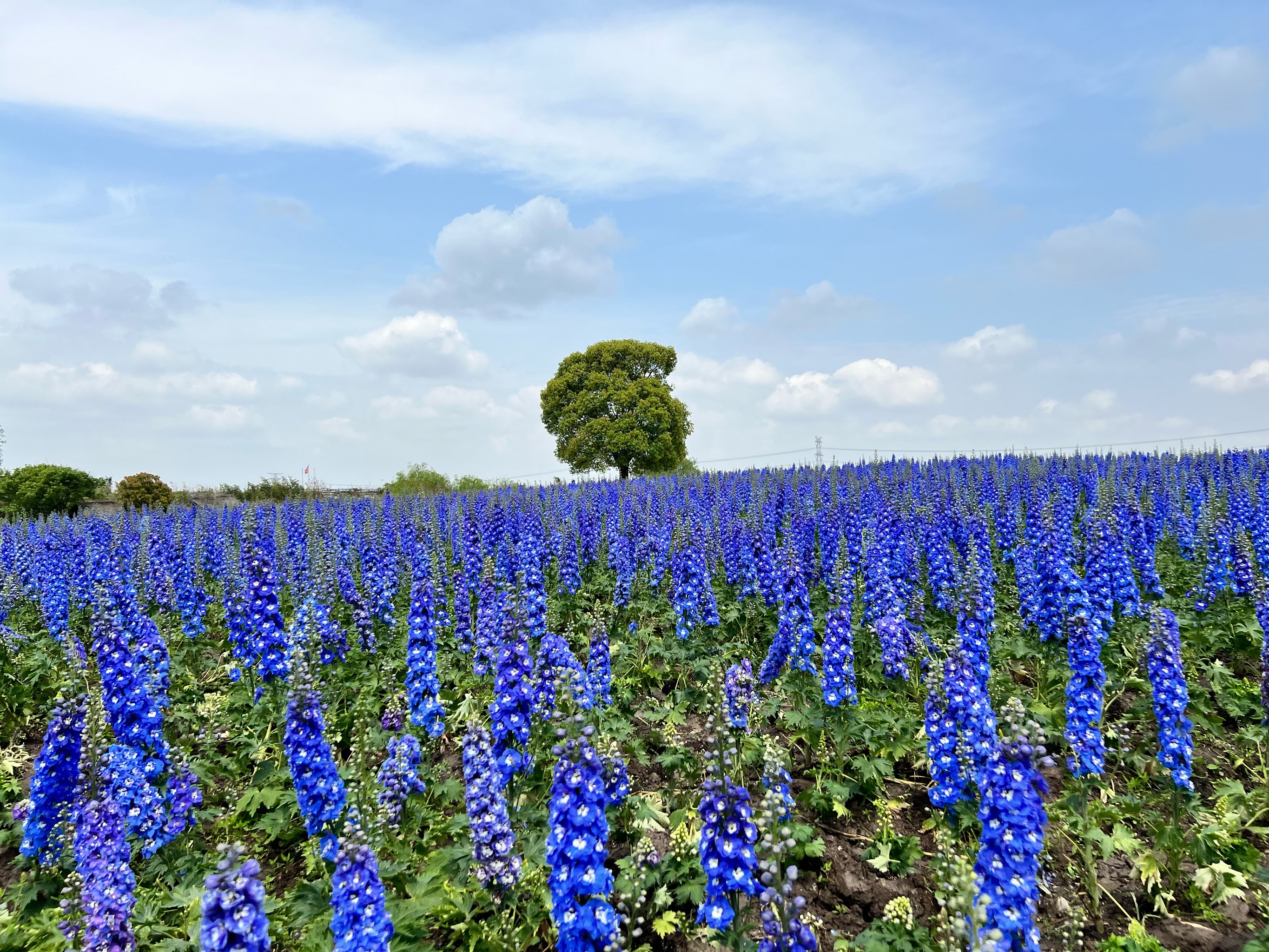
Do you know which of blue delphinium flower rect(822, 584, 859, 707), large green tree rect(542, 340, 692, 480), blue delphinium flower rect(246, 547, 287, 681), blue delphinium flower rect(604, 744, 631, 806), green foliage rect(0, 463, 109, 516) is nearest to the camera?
blue delphinium flower rect(604, 744, 631, 806)

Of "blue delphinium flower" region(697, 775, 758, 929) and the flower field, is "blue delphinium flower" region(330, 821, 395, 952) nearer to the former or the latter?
the flower field

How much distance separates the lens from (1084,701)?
201 inches

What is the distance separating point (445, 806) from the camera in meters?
6.04

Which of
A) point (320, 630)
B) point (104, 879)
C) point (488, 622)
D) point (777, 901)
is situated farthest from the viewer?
point (320, 630)

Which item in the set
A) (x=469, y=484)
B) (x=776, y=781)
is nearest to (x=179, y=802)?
(x=776, y=781)

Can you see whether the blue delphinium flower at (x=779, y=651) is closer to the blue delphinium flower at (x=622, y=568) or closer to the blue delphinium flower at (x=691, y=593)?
the blue delphinium flower at (x=691, y=593)

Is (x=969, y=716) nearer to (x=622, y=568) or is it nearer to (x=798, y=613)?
(x=798, y=613)

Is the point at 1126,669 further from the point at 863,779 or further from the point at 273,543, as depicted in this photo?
the point at 273,543

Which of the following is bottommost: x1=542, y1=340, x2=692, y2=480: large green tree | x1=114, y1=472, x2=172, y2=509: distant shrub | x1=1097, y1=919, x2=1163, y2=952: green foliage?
x1=1097, y1=919, x2=1163, y2=952: green foliage

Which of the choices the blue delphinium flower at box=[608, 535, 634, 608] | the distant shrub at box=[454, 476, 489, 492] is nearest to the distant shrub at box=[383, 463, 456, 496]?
the distant shrub at box=[454, 476, 489, 492]

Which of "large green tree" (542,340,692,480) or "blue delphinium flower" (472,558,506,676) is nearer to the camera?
"blue delphinium flower" (472,558,506,676)

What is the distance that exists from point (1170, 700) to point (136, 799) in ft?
23.7

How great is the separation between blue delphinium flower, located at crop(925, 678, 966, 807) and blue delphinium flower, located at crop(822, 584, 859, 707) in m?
0.90

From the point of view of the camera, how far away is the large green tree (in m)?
41.2
